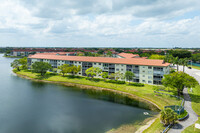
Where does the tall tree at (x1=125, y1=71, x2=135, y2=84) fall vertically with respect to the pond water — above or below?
above

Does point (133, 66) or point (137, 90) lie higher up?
point (133, 66)

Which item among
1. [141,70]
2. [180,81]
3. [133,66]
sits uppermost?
[133,66]

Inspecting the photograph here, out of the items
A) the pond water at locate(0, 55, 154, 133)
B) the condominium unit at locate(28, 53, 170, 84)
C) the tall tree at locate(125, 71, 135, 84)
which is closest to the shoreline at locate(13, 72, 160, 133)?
the pond water at locate(0, 55, 154, 133)

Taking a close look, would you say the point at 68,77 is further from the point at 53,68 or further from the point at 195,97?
the point at 195,97

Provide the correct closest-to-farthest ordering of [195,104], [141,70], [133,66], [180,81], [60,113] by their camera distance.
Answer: [60,113] < [195,104] < [180,81] < [141,70] < [133,66]

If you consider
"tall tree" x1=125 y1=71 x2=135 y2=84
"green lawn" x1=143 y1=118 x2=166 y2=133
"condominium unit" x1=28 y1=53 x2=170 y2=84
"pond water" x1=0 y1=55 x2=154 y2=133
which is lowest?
"pond water" x1=0 y1=55 x2=154 y2=133

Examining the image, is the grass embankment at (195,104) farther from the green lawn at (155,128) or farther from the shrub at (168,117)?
the green lawn at (155,128)

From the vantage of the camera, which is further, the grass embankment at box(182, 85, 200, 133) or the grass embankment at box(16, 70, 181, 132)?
the grass embankment at box(16, 70, 181, 132)

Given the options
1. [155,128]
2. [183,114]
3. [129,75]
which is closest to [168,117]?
[155,128]

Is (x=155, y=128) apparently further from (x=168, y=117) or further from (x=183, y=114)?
(x=183, y=114)

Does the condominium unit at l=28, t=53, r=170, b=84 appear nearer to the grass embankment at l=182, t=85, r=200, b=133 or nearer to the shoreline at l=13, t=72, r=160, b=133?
the shoreline at l=13, t=72, r=160, b=133

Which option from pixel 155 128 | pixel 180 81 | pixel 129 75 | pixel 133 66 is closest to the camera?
pixel 155 128
